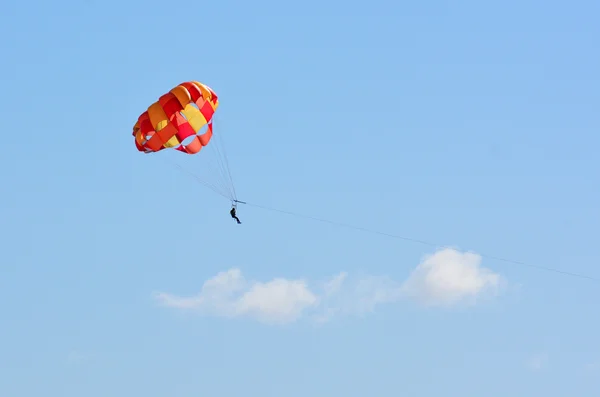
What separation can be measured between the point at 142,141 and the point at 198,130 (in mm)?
2384

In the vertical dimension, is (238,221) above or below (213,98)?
below

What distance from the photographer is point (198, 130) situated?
6400 cm

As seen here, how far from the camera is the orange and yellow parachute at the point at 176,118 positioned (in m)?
62.0

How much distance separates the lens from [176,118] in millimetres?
63062

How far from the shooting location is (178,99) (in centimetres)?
6181

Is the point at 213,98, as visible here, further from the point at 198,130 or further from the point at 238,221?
the point at 238,221

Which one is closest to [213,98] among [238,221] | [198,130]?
[198,130]

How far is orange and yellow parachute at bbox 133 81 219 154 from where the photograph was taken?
62.0 m

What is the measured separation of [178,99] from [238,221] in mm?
5370

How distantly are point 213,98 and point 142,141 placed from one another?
3411 millimetres

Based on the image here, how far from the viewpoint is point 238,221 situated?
62531mm

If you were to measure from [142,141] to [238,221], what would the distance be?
5.06 m

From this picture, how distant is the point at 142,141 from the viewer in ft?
207
